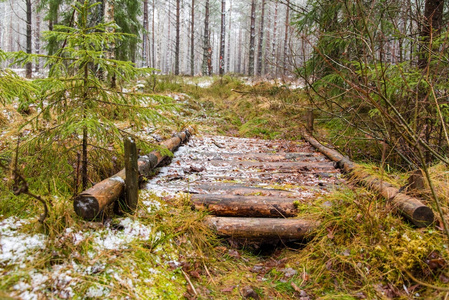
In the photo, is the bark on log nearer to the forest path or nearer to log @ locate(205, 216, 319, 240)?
the forest path

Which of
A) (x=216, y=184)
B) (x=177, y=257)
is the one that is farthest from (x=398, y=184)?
(x=177, y=257)

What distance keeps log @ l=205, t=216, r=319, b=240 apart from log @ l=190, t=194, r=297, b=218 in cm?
25

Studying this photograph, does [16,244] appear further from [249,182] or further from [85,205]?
[249,182]

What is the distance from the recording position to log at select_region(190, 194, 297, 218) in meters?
3.15

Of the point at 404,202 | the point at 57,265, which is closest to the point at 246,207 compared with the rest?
the point at 404,202

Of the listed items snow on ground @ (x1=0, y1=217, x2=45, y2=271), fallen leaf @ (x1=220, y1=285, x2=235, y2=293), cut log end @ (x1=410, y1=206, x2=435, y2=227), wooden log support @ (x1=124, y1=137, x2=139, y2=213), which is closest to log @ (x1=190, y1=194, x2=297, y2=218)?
wooden log support @ (x1=124, y1=137, x2=139, y2=213)

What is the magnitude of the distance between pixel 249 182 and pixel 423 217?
233 cm

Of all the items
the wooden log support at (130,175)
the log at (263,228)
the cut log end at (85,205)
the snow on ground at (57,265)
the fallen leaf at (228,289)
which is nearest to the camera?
the snow on ground at (57,265)

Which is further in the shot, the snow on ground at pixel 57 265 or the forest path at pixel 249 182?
the forest path at pixel 249 182

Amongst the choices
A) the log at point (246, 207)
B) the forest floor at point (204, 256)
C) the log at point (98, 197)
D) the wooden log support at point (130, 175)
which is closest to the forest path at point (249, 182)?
the log at point (246, 207)

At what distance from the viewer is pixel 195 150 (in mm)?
6285

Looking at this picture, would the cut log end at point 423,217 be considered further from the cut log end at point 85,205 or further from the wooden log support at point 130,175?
the cut log end at point 85,205

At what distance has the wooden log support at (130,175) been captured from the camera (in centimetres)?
267

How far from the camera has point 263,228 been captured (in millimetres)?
2852
